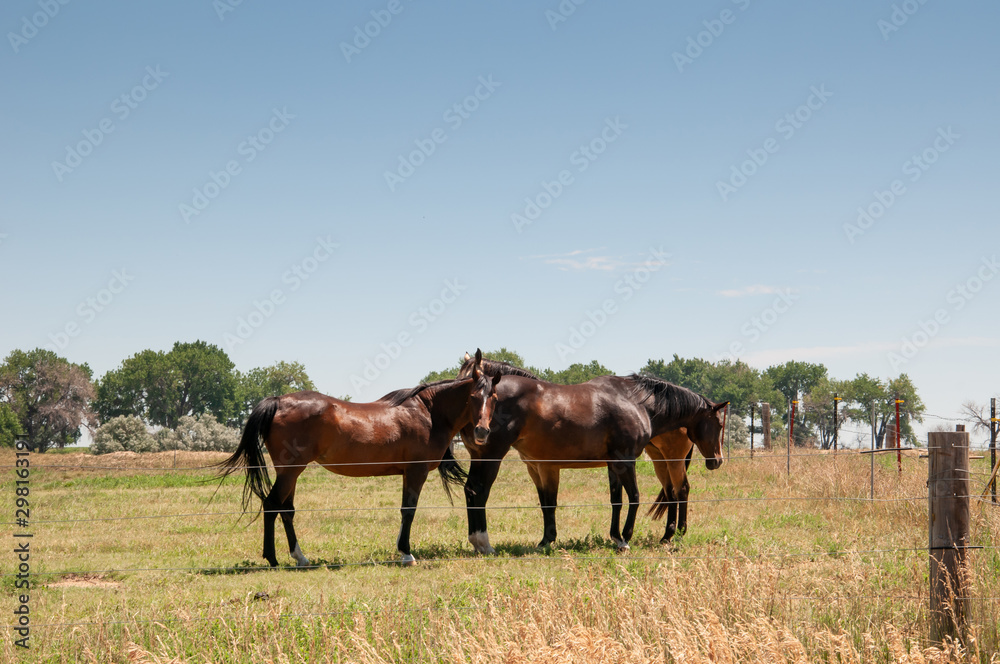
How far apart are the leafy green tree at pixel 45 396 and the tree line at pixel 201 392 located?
0.30 ft

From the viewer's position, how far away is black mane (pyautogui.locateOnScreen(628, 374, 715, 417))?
33.6 feet

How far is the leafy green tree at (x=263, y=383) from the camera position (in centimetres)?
8094

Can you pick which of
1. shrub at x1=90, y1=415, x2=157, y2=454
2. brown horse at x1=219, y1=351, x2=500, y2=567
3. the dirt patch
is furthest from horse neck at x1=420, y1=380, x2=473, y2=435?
shrub at x1=90, y1=415, x2=157, y2=454

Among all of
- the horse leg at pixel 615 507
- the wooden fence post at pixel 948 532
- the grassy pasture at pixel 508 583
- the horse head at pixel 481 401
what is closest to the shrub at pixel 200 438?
the grassy pasture at pixel 508 583

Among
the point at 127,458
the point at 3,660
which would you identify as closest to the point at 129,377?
the point at 127,458

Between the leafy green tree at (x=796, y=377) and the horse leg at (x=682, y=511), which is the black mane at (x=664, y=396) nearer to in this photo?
the horse leg at (x=682, y=511)

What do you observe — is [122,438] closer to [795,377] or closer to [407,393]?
[407,393]

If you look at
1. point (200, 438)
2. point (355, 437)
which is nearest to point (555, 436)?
point (355, 437)

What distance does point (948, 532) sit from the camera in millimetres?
4727

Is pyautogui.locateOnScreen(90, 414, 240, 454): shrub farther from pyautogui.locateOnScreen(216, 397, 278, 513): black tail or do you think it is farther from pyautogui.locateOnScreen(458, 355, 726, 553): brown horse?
pyautogui.locateOnScreen(216, 397, 278, 513): black tail

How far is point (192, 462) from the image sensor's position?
1160 inches

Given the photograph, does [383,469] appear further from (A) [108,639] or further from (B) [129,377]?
(B) [129,377]

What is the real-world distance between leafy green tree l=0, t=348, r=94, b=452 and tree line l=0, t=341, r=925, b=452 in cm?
9

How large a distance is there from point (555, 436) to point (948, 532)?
17.1 feet
